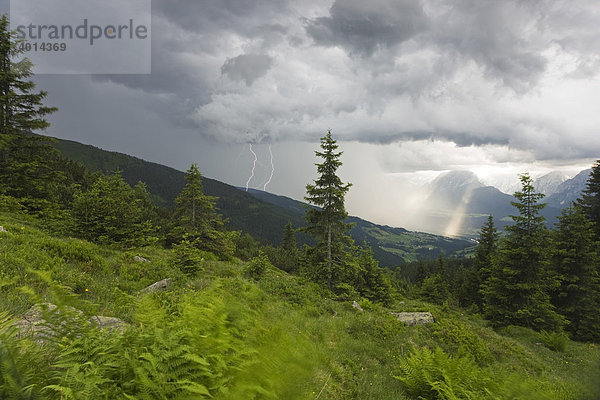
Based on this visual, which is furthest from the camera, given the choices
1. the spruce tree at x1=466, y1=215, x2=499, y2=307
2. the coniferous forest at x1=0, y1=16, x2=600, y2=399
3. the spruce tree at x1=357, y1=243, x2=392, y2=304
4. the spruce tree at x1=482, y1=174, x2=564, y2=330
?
the spruce tree at x1=466, y1=215, x2=499, y2=307

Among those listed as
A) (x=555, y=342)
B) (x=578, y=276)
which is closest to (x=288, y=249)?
(x=578, y=276)

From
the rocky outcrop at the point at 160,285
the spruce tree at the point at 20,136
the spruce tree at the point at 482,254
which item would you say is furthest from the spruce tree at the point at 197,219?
the spruce tree at the point at 482,254

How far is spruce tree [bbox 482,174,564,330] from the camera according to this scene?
1781 cm

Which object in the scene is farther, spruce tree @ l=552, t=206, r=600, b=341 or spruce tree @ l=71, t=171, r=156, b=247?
spruce tree @ l=552, t=206, r=600, b=341

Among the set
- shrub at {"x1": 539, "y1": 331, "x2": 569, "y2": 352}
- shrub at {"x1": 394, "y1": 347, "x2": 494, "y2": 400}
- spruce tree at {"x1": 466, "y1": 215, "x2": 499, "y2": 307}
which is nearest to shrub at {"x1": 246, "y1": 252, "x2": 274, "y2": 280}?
shrub at {"x1": 394, "y1": 347, "x2": 494, "y2": 400}

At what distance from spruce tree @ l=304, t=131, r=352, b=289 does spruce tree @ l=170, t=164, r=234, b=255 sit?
1209 cm

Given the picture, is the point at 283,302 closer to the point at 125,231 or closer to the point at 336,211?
the point at 336,211

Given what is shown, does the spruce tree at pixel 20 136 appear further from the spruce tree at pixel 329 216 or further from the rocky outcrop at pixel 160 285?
the spruce tree at pixel 329 216

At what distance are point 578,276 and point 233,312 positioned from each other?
27.9 metres

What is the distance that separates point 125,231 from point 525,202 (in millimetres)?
27720

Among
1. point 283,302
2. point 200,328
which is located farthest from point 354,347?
point 200,328

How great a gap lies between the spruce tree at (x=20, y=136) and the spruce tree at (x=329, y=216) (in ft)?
58.6

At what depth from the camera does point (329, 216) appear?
1758cm

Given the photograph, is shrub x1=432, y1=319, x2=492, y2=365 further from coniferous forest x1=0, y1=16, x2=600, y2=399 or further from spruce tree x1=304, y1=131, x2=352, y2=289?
spruce tree x1=304, y1=131, x2=352, y2=289
